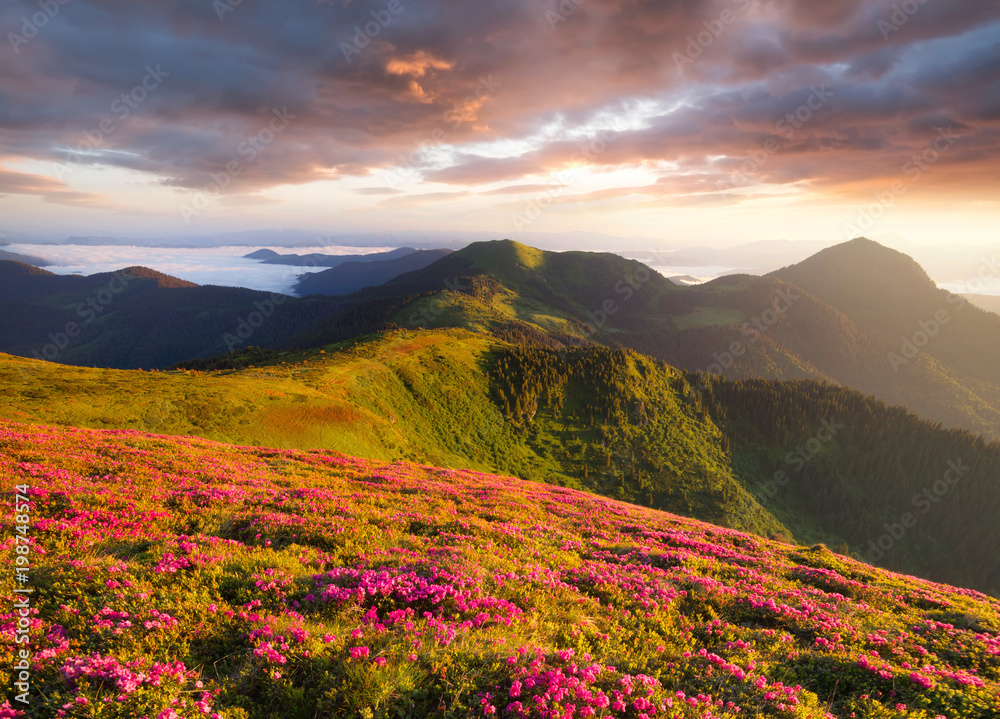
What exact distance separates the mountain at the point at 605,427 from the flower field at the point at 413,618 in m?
25.7

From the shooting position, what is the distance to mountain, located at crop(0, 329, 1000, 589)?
129 ft

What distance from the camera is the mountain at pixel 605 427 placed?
39438 mm

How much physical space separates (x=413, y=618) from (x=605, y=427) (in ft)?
261

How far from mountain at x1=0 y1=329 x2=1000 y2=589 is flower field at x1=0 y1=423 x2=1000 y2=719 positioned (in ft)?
84.3

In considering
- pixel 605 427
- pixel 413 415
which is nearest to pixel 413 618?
pixel 413 415

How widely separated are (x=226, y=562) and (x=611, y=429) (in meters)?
80.8

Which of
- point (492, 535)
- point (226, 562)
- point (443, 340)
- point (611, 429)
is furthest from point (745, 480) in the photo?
point (226, 562)

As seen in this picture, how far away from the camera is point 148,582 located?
8.30 m

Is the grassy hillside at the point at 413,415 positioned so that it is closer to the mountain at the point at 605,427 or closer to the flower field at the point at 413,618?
the mountain at the point at 605,427

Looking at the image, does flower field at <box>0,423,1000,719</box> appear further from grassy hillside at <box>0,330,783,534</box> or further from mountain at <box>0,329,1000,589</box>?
mountain at <box>0,329,1000,589</box>

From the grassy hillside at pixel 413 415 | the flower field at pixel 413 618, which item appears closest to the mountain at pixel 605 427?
the grassy hillside at pixel 413 415

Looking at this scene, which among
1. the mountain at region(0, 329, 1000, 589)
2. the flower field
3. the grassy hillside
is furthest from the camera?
the mountain at region(0, 329, 1000, 589)

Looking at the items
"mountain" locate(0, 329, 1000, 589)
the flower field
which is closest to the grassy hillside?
"mountain" locate(0, 329, 1000, 589)

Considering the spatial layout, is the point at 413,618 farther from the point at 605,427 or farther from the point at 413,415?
the point at 605,427
